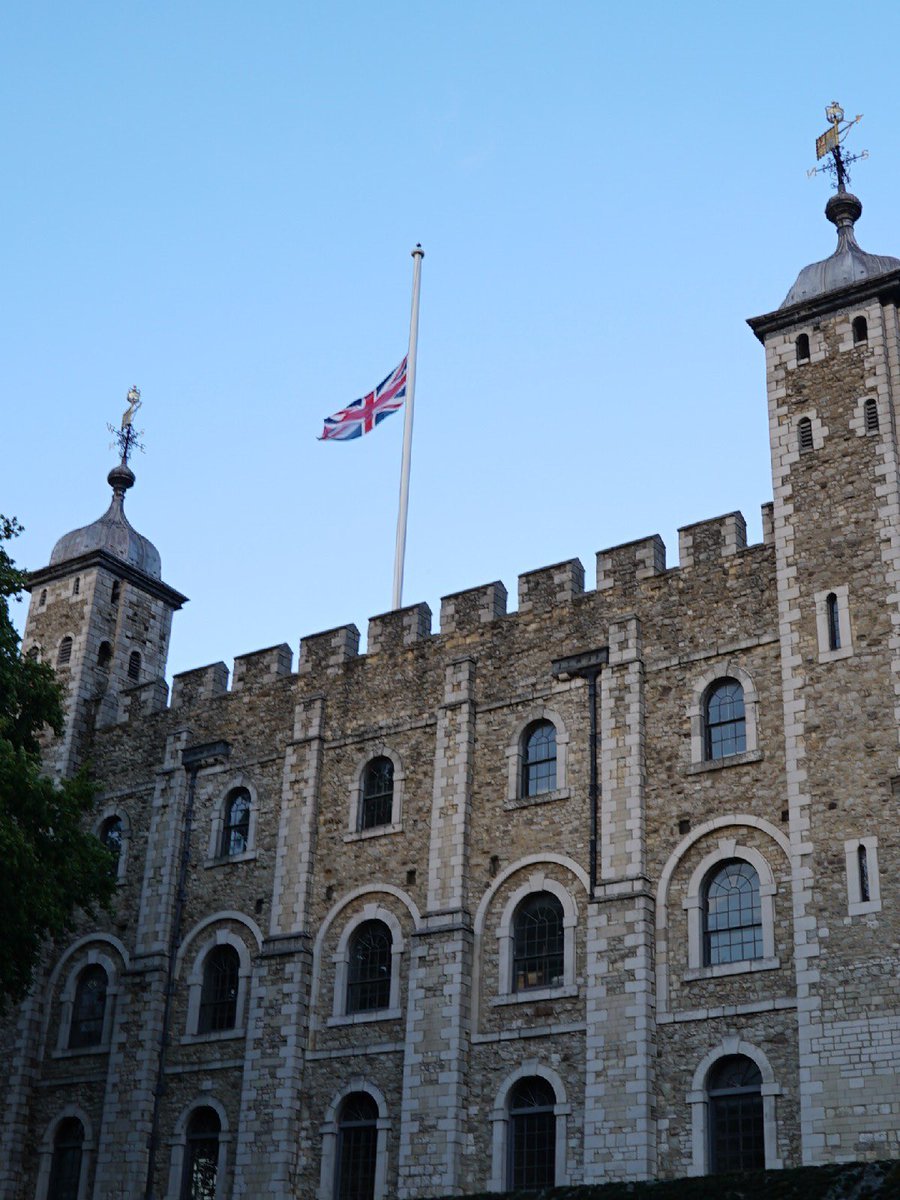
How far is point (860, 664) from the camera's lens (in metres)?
28.1

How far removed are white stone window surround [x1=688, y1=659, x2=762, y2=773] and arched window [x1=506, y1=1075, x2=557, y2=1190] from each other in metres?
6.47

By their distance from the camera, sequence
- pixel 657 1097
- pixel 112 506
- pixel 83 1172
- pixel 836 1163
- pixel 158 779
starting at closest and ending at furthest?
pixel 836 1163
pixel 657 1097
pixel 83 1172
pixel 158 779
pixel 112 506

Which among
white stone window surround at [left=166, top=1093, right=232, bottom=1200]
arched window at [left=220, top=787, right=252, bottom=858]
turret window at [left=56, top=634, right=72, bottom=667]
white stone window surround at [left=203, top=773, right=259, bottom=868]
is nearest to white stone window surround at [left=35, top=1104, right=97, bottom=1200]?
white stone window surround at [left=166, top=1093, right=232, bottom=1200]

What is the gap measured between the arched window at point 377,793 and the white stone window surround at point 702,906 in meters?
7.52

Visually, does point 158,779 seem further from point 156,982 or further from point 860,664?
point 860,664

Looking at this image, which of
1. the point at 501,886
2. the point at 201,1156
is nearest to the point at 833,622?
the point at 501,886

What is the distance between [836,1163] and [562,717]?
33.8 ft

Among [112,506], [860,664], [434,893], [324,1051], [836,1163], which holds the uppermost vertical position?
[112,506]

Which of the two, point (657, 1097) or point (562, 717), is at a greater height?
point (562, 717)

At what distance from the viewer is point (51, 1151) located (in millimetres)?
35406

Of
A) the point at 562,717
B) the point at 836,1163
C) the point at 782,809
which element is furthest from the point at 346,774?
the point at 836,1163

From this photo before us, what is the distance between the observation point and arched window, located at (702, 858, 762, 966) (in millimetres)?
27984

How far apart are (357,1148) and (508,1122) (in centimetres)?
363

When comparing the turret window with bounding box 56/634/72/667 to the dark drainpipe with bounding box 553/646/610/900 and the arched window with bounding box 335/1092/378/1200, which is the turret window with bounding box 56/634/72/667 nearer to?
the dark drainpipe with bounding box 553/646/610/900
